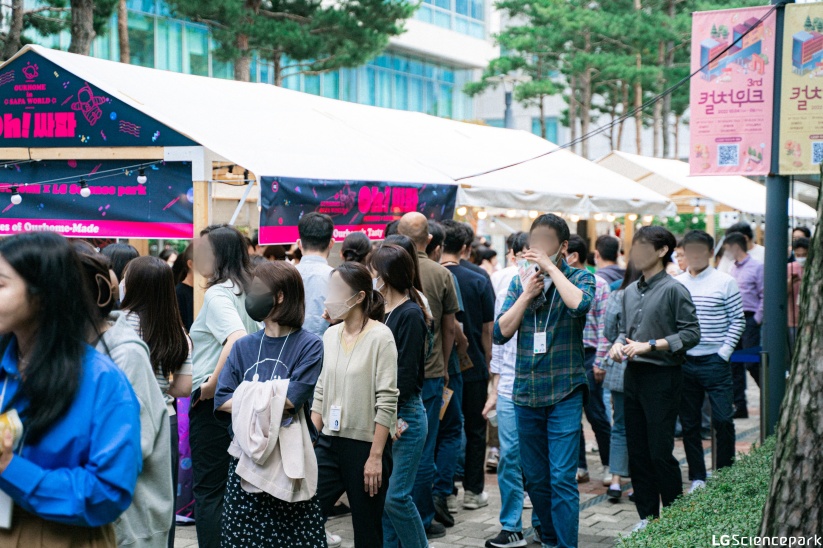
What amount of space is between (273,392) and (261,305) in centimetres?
44

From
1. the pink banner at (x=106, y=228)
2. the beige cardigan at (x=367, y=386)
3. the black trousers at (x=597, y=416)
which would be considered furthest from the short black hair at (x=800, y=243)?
the beige cardigan at (x=367, y=386)

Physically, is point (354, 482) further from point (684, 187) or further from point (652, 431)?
point (684, 187)

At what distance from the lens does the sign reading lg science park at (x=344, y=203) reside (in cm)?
757

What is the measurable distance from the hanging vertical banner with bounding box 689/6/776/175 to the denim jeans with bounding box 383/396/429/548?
3545mm

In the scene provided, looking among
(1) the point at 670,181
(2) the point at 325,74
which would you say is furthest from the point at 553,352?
(2) the point at 325,74

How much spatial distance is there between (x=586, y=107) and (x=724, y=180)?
19.3 m

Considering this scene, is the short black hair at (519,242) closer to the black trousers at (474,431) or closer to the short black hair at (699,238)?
the black trousers at (474,431)

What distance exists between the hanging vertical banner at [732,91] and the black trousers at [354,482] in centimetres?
404

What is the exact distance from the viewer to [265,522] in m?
4.29

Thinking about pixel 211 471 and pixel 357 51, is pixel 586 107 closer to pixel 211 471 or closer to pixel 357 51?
pixel 357 51

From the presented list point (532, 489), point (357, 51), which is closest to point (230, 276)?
point (532, 489)

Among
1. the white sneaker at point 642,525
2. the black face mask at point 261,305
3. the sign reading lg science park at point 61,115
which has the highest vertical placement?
the sign reading lg science park at point 61,115

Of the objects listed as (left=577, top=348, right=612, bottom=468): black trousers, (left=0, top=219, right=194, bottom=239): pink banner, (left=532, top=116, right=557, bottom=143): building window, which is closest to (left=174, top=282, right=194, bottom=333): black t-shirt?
(left=0, top=219, right=194, bottom=239): pink banner

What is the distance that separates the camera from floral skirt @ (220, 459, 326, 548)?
4281 millimetres
